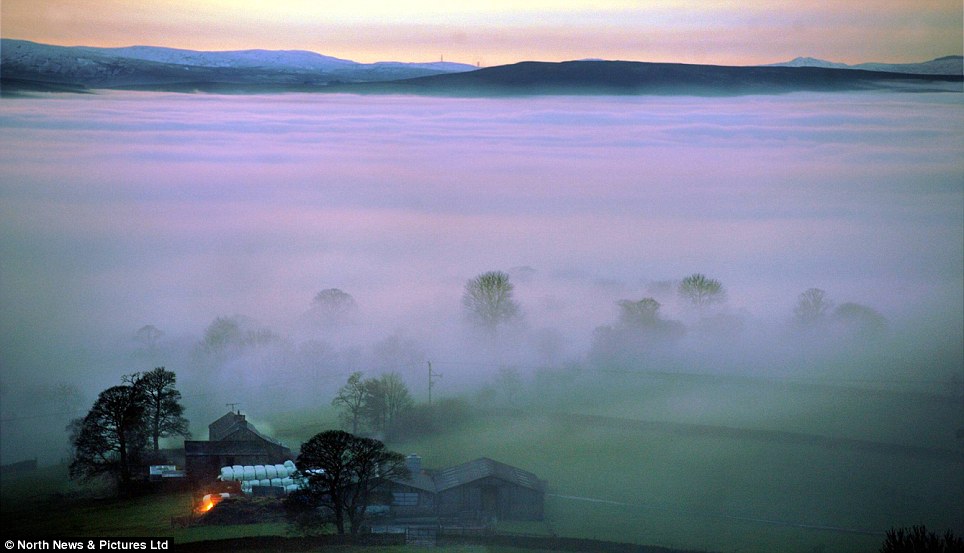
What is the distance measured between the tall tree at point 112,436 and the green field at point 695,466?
0.83 metres

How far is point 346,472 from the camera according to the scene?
69.7 ft

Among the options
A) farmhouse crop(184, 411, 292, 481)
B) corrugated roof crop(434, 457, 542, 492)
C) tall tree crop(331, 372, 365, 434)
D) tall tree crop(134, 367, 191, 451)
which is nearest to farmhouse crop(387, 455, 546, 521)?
corrugated roof crop(434, 457, 542, 492)

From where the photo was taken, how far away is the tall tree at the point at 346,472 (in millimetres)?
20781

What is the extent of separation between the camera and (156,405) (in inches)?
1030

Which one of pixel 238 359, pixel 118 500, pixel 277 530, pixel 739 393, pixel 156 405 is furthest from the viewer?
pixel 238 359

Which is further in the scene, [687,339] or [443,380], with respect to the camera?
[687,339]

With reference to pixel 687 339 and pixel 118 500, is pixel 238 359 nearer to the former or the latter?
pixel 118 500

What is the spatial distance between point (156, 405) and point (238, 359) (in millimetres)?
8810

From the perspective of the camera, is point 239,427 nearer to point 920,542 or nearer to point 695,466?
point 695,466


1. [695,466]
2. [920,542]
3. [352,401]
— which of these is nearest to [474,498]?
[695,466]

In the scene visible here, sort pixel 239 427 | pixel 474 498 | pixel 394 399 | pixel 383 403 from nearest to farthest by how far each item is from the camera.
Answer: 1. pixel 474 498
2. pixel 239 427
3. pixel 383 403
4. pixel 394 399

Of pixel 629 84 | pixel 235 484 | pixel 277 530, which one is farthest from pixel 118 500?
pixel 629 84

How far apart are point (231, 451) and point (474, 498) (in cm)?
669

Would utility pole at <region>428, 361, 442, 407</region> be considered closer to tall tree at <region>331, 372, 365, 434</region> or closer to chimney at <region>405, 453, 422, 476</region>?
tall tree at <region>331, 372, 365, 434</region>
